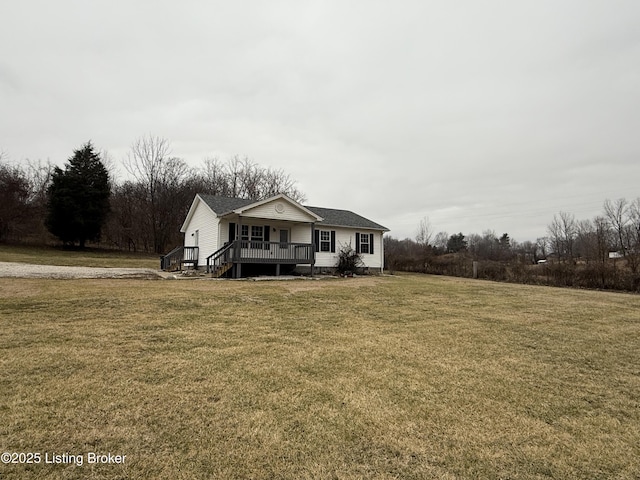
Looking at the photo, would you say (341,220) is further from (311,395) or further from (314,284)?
(311,395)

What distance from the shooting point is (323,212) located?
891 inches

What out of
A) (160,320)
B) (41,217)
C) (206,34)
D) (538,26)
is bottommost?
(160,320)

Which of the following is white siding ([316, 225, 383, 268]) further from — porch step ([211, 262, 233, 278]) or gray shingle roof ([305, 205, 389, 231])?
porch step ([211, 262, 233, 278])

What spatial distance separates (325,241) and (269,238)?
140 inches

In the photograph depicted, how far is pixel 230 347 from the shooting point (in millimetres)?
5465

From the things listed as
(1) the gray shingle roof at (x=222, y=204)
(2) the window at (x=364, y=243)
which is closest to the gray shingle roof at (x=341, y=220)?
(2) the window at (x=364, y=243)

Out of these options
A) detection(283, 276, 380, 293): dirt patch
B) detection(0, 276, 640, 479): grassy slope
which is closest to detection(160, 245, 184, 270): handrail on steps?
detection(283, 276, 380, 293): dirt patch

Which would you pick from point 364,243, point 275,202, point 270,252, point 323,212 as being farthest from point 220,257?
point 364,243

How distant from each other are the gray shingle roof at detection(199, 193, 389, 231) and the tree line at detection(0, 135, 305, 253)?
1537 centimetres

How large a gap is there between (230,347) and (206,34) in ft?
45.6

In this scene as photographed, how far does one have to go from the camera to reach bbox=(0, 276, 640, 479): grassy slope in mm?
2658

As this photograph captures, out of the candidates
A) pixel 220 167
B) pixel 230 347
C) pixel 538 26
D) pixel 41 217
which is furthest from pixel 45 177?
pixel 538 26

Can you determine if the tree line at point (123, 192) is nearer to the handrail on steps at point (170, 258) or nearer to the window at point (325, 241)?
the handrail on steps at point (170, 258)

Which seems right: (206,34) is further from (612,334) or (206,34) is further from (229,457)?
(612,334)
